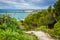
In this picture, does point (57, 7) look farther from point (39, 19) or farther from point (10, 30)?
point (10, 30)

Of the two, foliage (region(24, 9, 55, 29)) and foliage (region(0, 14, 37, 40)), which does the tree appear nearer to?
foliage (region(24, 9, 55, 29))

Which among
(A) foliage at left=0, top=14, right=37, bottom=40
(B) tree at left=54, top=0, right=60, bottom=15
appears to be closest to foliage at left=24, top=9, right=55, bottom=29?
(B) tree at left=54, top=0, right=60, bottom=15

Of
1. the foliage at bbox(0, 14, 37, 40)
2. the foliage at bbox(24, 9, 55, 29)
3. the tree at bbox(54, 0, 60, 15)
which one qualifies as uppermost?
the foliage at bbox(0, 14, 37, 40)

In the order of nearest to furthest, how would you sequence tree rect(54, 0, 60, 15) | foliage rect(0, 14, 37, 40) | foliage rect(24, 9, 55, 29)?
foliage rect(0, 14, 37, 40), tree rect(54, 0, 60, 15), foliage rect(24, 9, 55, 29)

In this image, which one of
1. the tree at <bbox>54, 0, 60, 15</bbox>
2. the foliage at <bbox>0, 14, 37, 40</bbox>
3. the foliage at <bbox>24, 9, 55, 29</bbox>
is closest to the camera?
the foliage at <bbox>0, 14, 37, 40</bbox>

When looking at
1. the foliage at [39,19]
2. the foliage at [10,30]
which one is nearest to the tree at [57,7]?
the foliage at [39,19]

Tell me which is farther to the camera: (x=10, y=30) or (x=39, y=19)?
(x=39, y=19)

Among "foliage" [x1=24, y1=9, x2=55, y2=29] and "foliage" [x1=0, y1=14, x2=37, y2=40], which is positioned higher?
"foliage" [x1=0, y1=14, x2=37, y2=40]

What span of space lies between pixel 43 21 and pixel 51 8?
2.02 m

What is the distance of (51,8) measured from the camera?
2702cm

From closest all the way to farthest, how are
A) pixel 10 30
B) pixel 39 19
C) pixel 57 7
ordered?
pixel 10 30 < pixel 57 7 < pixel 39 19

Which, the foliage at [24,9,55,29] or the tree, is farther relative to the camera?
the foliage at [24,9,55,29]

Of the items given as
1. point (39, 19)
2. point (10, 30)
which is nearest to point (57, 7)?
point (39, 19)

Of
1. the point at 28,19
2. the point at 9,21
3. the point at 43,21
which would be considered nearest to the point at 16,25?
the point at 9,21
